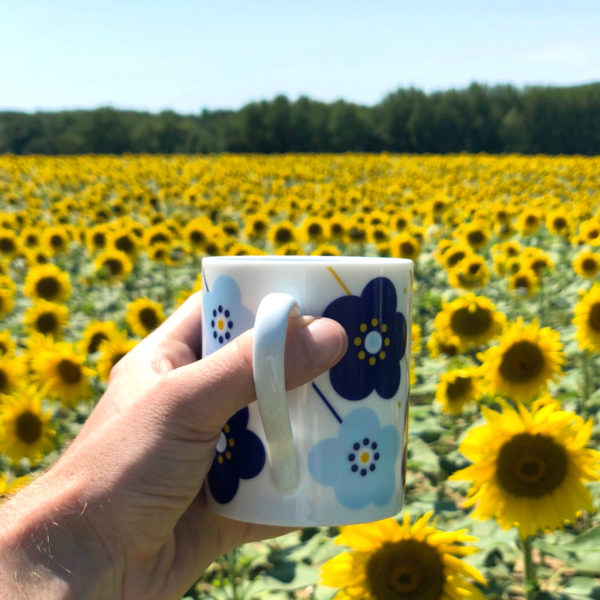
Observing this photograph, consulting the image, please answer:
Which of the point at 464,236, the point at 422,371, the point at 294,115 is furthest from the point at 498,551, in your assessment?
the point at 294,115

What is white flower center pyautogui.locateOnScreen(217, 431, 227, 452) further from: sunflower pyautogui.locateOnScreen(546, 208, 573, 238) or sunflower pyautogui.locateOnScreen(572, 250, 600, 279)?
sunflower pyautogui.locateOnScreen(546, 208, 573, 238)

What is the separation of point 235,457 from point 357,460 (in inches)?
6.0

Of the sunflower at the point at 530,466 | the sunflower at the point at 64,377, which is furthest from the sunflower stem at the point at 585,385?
the sunflower at the point at 64,377

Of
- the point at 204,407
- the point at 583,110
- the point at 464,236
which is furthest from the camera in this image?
the point at 583,110

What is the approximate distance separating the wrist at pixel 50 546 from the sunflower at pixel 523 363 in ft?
4.28

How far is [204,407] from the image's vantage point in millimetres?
947

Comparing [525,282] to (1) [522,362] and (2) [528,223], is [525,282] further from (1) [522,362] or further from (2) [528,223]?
(2) [528,223]

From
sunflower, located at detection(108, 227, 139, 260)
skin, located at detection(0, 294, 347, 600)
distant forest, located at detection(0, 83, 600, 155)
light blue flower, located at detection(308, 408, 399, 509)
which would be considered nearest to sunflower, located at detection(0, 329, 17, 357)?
skin, located at detection(0, 294, 347, 600)

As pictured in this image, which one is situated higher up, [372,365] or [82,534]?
[372,365]

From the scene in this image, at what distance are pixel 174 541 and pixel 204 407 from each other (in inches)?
17.8

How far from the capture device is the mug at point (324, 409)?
3.04 feet

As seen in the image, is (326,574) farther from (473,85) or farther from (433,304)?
(473,85)

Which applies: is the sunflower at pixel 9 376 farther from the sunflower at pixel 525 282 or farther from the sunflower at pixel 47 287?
the sunflower at pixel 525 282

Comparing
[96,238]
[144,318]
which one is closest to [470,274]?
[144,318]
